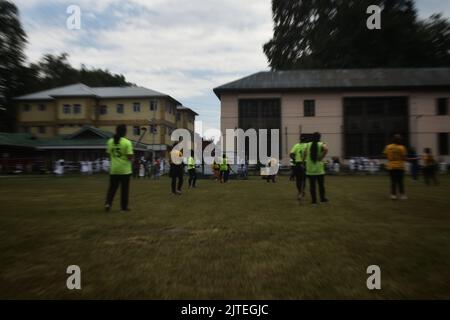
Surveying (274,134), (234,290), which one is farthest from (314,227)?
(274,134)

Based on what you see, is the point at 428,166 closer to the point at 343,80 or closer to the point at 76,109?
the point at 343,80

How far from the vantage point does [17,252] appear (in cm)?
470

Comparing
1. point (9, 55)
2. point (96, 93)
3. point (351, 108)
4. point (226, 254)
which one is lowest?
point (226, 254)

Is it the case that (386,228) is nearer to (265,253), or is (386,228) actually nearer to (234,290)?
(265,253)

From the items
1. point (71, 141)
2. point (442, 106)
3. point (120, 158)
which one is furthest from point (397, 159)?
point (71, 141)

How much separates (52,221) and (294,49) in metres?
47.4

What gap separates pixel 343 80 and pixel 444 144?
36.8 feet

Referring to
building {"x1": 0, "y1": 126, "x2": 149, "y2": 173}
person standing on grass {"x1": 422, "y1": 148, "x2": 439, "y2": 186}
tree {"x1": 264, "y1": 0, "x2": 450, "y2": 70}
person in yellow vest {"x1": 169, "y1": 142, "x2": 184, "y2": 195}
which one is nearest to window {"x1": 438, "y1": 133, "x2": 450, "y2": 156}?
tree {"x1": 264, "y1": 0, "x2": 450, "y2": 70}

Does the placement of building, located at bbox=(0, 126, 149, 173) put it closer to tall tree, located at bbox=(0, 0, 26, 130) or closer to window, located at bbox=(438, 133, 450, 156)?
tall tree, located at bbox=(0, 0, 26, 130)

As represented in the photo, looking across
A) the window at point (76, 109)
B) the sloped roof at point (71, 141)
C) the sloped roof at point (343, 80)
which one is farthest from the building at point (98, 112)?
the sloped roof at point (343, 80)

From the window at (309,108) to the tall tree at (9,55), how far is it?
36.3 meters

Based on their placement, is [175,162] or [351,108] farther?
[351,108]

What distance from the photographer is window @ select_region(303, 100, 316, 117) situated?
1448 inches

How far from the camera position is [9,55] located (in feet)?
154
